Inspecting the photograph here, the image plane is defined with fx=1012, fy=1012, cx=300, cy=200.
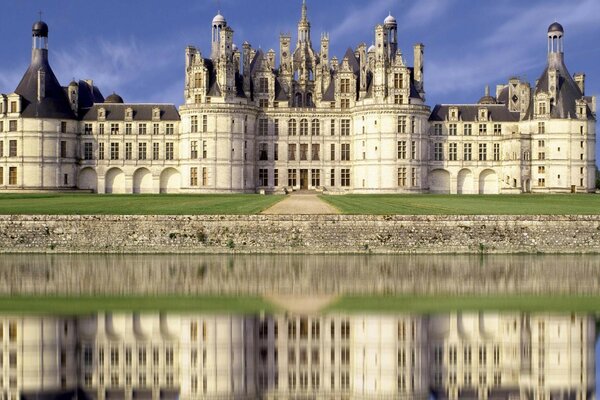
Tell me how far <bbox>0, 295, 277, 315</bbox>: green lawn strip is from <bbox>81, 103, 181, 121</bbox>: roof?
6517cm

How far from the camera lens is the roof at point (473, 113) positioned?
9375 centimetres

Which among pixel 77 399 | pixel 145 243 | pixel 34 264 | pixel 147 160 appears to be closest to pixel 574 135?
pixel 147 160

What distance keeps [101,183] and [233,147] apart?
1288cm

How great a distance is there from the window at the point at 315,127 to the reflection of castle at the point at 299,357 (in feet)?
225

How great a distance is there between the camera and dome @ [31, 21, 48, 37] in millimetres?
91562

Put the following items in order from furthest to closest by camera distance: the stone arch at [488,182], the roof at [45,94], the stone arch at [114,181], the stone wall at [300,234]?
the stone arch at [488,182], the stone arch at [114,181], the roof at [45,94], the stone wall at [300,234]

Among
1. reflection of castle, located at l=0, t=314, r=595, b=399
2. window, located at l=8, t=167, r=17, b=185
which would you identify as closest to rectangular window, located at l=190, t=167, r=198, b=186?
window, located at l=8, t=167, r=17, b=185

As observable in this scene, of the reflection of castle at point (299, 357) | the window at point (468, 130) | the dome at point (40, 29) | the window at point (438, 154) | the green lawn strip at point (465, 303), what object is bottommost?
the reflection of castle at point (299, 357)

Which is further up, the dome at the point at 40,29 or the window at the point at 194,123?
the dome at the point at 40,29

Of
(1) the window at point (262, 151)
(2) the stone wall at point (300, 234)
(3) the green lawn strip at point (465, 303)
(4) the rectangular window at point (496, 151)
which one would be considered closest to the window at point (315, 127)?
(1) the window at point (262, 151)

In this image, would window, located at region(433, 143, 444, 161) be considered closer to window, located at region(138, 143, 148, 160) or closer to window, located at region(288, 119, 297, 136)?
window, located at region(288, 119, 297, 136)

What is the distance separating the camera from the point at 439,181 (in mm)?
93438

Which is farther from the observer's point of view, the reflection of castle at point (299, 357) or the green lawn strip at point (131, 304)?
the green lawn strip at point (131, 304)

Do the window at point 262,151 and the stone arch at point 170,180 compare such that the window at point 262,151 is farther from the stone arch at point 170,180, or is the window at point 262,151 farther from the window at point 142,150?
the window at point 142,150
